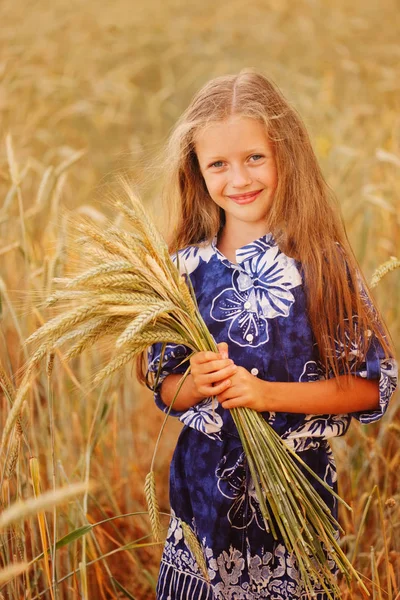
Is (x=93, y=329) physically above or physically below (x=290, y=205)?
below

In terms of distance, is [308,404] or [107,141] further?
[107,141]

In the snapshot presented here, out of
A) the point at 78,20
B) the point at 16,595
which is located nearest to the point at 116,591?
the point at 16,595

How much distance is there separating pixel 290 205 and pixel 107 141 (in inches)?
133

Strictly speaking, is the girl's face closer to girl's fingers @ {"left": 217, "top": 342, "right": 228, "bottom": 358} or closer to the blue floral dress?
the blue floral dress

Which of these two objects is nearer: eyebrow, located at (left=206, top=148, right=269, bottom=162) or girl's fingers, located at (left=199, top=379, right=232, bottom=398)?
girl's fingers, located at (left=199, top=379, right=232, bottom=398)

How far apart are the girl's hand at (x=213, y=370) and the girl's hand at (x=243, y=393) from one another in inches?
0.4

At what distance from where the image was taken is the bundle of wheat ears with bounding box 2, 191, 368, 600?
48.9 inches

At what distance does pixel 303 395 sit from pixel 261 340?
0.14 m

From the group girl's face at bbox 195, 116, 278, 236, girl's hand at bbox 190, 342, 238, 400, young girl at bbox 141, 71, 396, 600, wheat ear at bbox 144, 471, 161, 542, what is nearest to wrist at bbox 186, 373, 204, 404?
young girl at bbox 141, 71, 396, 600

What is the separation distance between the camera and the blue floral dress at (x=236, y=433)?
1.47 metres

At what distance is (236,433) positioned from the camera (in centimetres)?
148

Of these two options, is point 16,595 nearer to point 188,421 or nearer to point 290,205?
point 188,421

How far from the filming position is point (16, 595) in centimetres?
150

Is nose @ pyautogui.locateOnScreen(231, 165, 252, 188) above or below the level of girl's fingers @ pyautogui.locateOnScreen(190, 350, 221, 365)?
→ above
